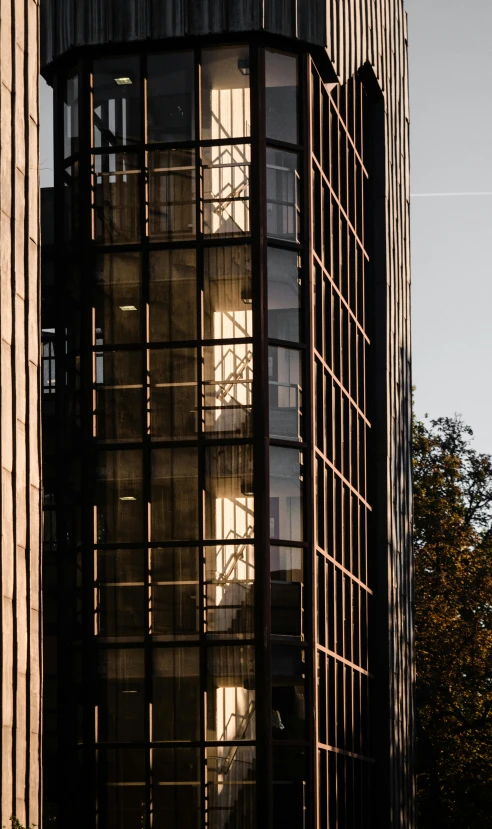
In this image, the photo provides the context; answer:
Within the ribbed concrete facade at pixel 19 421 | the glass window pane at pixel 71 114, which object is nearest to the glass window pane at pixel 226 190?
the glass window pane at pixel 71 114

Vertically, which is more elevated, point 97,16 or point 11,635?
point 97,16

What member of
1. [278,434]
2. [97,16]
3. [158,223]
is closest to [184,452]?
[278,434]

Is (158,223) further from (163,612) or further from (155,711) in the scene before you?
(155,711)

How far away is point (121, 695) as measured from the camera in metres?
28.5

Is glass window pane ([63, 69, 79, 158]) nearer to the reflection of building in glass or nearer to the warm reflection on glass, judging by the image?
the reflection of building in glass

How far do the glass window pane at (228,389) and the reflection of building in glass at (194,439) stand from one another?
4 cm

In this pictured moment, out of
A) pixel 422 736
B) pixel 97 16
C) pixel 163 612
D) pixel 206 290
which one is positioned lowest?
pixel 422 736

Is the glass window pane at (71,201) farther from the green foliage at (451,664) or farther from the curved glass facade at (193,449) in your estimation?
the green foliage at (451,664)

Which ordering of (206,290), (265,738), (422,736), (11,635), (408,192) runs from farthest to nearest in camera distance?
(422,736) → (408,192) → (206,290) → (265,738) → (11,635)

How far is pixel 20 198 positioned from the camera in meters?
18.8

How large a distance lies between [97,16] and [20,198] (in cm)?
1314

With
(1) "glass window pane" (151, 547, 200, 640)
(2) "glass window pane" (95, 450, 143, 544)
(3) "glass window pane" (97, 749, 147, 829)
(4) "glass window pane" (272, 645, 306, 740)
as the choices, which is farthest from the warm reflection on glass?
(4) "glass window pane" (272, 645, 306, 740)

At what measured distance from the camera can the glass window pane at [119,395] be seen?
97.3ft

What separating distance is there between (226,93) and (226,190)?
82.4 inches
